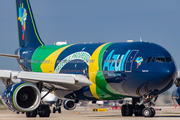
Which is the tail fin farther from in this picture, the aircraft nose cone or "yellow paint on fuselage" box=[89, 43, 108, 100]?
the aircraft nose cone

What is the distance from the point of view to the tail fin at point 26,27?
87.0 ft

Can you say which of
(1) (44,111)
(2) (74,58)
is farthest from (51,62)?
(1) (44,111)

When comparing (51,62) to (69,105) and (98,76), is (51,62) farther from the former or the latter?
(69,105)

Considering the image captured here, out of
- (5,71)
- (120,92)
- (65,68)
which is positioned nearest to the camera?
(5,71)

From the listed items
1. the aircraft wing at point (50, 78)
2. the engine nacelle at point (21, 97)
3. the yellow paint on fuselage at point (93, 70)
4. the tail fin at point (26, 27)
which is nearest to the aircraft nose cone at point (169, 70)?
the yellow paint on fuselage at point (93, 70)

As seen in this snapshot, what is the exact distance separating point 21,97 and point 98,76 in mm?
4238

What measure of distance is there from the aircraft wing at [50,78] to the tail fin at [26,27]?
6701mm

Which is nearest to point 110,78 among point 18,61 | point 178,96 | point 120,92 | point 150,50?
point 120,92

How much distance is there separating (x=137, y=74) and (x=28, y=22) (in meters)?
11.8

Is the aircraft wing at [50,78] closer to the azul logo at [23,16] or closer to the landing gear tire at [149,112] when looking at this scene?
the landing gear tire at [149,112]

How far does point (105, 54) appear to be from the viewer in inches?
771

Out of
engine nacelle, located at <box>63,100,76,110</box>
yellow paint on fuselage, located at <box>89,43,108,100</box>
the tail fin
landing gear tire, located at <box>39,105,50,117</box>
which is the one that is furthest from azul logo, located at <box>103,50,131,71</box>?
engine nacelle, located at <box>63,100,76,110</box>

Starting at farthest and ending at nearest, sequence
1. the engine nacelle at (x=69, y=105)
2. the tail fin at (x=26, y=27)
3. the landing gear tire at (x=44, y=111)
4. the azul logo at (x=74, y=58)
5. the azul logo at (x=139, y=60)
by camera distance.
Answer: the engine nacelle at (x=69, y=105), the tail fin at (x=26, y=27), the landing gear tire at (x=44, y=111), the azul logo at (x=74, y=58), the azul logo at (x=139, y=60)

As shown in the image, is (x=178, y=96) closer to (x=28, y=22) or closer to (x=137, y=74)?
(x=137, y=74)
